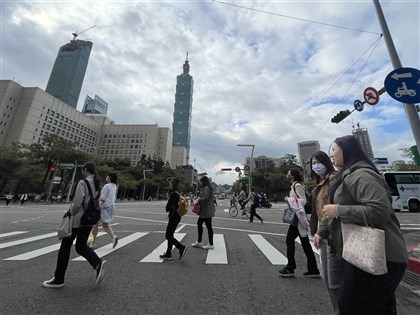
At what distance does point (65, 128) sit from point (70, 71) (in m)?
73.8

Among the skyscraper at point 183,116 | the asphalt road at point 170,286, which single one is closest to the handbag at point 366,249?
the asphalt road at point 170,286

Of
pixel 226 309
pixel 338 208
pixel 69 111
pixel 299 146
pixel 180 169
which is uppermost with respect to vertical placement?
pixel 69 111

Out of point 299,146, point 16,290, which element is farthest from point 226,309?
point 299,146

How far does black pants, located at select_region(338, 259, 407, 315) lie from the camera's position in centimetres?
157

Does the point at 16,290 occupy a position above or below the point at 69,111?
below

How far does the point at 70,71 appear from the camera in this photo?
478ft

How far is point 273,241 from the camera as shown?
7098 mm

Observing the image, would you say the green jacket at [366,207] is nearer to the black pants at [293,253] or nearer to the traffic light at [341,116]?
the black pants at [293,253]

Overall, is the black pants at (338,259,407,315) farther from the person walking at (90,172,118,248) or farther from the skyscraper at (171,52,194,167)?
the skyscraper at (171,52,194,167)

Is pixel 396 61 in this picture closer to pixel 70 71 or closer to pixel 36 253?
pixel 36 253

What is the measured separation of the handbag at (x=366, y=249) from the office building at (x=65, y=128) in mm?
49660

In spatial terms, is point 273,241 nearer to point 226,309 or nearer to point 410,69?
point 226,309

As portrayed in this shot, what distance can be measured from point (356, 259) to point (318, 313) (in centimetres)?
168

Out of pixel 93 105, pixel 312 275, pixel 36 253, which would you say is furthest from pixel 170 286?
pixel 93 105
